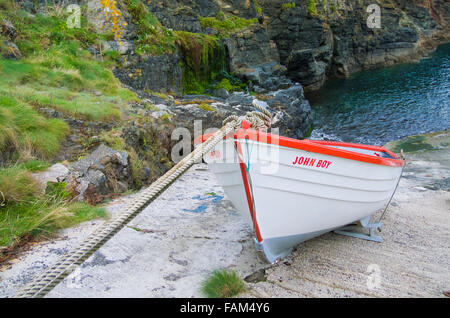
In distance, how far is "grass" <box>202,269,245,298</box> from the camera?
126 inches

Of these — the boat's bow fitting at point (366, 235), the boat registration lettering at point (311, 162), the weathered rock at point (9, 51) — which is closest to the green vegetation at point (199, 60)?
the weathered rock at point (9, 51)

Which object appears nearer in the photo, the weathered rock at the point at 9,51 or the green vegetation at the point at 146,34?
the weathered rock at the point at 9,51

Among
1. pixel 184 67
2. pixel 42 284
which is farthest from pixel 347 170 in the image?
pixel 184 67

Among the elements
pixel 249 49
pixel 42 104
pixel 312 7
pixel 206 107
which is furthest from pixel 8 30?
pixel 312 7

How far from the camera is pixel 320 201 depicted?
3.97 meters

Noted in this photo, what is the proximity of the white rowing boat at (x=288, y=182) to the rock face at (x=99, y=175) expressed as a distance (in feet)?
6.99

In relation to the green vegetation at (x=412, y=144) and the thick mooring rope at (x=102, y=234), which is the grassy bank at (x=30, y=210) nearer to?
the thick mooring rope at (x=102, y=234)

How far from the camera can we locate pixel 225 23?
20391 millimetres

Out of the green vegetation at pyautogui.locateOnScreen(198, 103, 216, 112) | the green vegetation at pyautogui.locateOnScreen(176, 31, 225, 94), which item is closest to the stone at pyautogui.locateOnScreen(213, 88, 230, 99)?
the green vegetation at pyautogui.locateOnScreen(176, 31, 225, 94)

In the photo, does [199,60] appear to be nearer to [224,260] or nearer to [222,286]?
[224,260]

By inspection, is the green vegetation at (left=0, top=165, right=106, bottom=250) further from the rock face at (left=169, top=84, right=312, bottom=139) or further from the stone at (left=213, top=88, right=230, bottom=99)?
the stone at (left=213, top=88, right=230, bottom=99)

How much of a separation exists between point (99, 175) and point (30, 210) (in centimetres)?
137

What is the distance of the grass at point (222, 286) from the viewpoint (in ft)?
10.5

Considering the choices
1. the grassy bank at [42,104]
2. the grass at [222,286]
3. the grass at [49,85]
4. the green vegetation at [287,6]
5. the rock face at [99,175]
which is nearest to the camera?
the grass at [222,286]
